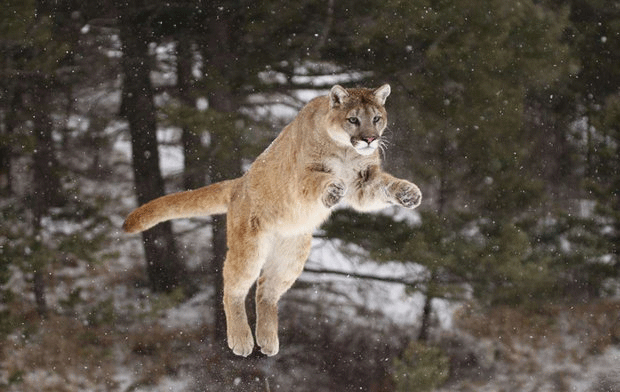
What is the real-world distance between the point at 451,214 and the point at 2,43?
18.2 feet

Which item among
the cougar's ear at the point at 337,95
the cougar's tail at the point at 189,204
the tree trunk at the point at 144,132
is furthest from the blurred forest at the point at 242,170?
the cougar's ear at the point at 337,95

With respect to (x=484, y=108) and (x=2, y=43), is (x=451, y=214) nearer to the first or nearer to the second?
(x=484, y=108)

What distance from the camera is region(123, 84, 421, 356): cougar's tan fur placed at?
5.13 m

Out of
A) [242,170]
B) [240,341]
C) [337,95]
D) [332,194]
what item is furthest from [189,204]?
[242,170]

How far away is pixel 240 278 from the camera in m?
6.10

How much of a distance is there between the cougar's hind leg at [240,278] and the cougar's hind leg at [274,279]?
0.12m

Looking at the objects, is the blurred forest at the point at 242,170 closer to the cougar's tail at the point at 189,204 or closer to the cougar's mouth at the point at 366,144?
the cougar's tail at the point at 189,204

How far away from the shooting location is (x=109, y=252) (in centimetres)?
1025

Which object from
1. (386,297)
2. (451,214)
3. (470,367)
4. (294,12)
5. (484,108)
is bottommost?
(470,367)

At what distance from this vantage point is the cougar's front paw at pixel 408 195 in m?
4.87

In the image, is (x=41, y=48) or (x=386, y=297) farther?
(x=386, y=297)

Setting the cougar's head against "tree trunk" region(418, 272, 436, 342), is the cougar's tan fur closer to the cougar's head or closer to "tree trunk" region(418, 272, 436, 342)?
the cougar's head

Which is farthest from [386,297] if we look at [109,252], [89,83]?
[89,83]

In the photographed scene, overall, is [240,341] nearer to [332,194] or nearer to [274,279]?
[274,279]
